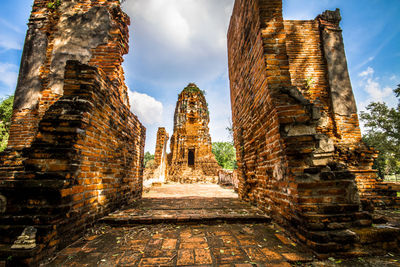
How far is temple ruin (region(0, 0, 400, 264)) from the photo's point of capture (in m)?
1.91

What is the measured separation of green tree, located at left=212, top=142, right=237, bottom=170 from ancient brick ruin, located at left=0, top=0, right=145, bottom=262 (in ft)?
101

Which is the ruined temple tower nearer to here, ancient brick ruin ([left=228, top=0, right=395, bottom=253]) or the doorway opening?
the doorway opening

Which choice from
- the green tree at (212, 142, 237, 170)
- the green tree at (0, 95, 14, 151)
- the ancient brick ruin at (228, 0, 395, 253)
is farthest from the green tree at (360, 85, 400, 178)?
the green tree at (0, 95, 14, 151)

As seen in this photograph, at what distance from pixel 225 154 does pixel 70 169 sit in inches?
1376

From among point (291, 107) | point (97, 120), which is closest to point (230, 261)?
point (291, 107)

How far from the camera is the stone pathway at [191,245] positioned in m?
1.68

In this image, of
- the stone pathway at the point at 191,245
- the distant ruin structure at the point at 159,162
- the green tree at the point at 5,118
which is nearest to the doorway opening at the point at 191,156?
the distant ruin structure at the point at 159,162

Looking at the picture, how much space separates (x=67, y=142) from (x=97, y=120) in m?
0.67

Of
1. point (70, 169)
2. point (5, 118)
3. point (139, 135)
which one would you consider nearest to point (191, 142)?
point (139, 135)

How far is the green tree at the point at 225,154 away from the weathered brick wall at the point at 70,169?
32.0 m

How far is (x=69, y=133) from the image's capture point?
228 centimetres

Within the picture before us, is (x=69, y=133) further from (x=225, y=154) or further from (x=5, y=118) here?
(x=225, y=154)

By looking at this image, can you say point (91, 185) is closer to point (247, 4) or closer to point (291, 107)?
point (291, 107)

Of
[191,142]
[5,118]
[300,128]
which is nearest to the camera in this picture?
[300,128]
